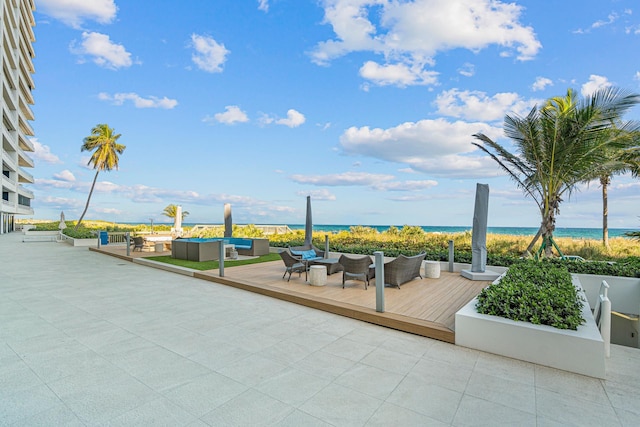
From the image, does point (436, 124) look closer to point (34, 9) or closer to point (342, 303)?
point (342, 303)

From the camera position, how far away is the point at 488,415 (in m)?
2.45

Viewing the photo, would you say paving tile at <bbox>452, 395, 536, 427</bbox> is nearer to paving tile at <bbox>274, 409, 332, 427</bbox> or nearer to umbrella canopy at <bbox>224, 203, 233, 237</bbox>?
paving tile at <bbox>274, 409, 332, 427</bbox>

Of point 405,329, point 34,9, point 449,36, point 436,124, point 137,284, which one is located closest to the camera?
point 405,329

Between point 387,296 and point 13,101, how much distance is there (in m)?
40.2

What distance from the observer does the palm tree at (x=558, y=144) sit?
7.59 meters

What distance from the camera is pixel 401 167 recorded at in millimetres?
20297

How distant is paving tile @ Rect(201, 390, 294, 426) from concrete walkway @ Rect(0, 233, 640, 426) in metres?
0.01

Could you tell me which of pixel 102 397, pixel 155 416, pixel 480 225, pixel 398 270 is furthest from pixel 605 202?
pixel 102 397

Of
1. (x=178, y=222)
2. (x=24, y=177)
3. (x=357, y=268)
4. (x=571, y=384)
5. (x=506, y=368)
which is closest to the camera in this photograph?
(x=571, y=384)

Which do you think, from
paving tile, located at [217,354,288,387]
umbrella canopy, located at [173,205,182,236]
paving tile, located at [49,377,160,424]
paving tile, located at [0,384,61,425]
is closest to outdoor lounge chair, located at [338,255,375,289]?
paving tile, located at [217,354,288,387]

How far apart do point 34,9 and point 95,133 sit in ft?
104

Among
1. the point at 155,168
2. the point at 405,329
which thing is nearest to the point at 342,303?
the point at 405,329

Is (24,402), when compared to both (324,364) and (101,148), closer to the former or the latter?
(324,364)

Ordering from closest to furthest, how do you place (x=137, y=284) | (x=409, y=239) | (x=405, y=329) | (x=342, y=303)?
(x=405, y=329) < (x=342, y=303) < (x=137, y=284) < (x=409, y=239)
